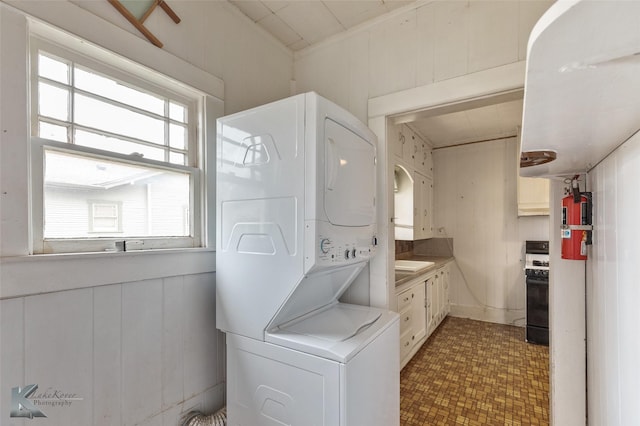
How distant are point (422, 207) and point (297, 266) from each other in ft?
9.87

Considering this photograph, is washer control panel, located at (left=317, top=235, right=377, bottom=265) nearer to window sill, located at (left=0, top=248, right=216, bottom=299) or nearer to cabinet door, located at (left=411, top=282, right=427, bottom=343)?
window sill, located at (left=0, top=248, right=216, bottom=299)

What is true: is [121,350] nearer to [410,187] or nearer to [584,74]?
[584,74]

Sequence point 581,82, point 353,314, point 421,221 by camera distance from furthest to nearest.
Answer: point 421,221
point 353,314
point 581,82

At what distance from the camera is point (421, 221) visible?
12.6ft

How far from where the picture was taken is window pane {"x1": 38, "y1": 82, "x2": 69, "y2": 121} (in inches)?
47.4

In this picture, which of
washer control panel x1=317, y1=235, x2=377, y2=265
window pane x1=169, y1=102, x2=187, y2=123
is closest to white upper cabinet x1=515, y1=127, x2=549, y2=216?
washer control panel x1=317, y1=235, x2=377, y2=265

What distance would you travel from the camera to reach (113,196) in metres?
1.42

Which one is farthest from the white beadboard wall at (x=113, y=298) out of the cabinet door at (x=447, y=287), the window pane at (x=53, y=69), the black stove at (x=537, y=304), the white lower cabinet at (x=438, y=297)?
the black stove at (x=537, y=304)

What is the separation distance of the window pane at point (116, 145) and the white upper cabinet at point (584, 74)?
1.64 m

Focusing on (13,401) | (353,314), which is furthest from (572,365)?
(13,401)

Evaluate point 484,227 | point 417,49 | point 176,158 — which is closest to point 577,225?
point 417,49

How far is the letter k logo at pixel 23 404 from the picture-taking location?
42.5 inches

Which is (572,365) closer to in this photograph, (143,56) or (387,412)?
(387,412)

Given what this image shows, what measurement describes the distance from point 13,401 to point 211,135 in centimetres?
145
